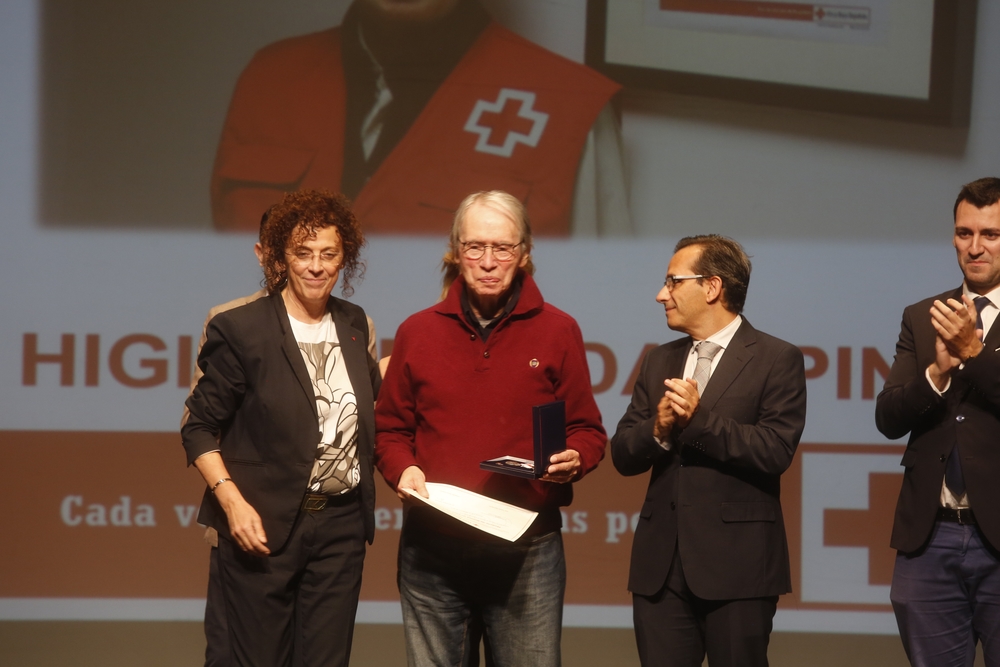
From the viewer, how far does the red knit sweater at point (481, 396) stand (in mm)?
2059

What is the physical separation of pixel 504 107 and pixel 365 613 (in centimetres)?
223

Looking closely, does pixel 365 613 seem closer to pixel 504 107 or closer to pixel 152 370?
pixel 152 370

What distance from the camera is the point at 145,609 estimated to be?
3861 millimetres

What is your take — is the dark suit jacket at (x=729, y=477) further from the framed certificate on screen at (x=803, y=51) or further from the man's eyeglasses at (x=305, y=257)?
the framed certificate on screen at (x=803, y=51)

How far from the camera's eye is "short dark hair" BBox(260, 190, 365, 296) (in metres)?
2.19

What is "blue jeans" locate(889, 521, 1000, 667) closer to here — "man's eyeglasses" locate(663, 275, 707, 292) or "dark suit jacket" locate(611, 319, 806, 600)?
"dark suit jacket" locate(611, 319, 806, 600)

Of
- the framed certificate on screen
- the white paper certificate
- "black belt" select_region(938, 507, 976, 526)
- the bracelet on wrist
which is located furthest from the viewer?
the framed certificate on screen

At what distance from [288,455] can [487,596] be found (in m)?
0.55

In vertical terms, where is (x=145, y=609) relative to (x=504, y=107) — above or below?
below

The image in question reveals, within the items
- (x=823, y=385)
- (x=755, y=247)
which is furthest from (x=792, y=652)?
(x=755, y=247)

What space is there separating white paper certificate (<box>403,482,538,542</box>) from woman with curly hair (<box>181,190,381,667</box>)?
27 cm

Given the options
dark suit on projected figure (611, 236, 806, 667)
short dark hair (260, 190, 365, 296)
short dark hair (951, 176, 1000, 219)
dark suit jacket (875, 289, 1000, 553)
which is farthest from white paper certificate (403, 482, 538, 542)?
short dark hair (951, 176, 1000, 219)

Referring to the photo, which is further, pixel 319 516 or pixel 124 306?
pixel 124 306

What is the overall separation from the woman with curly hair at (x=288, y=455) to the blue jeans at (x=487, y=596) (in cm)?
18
